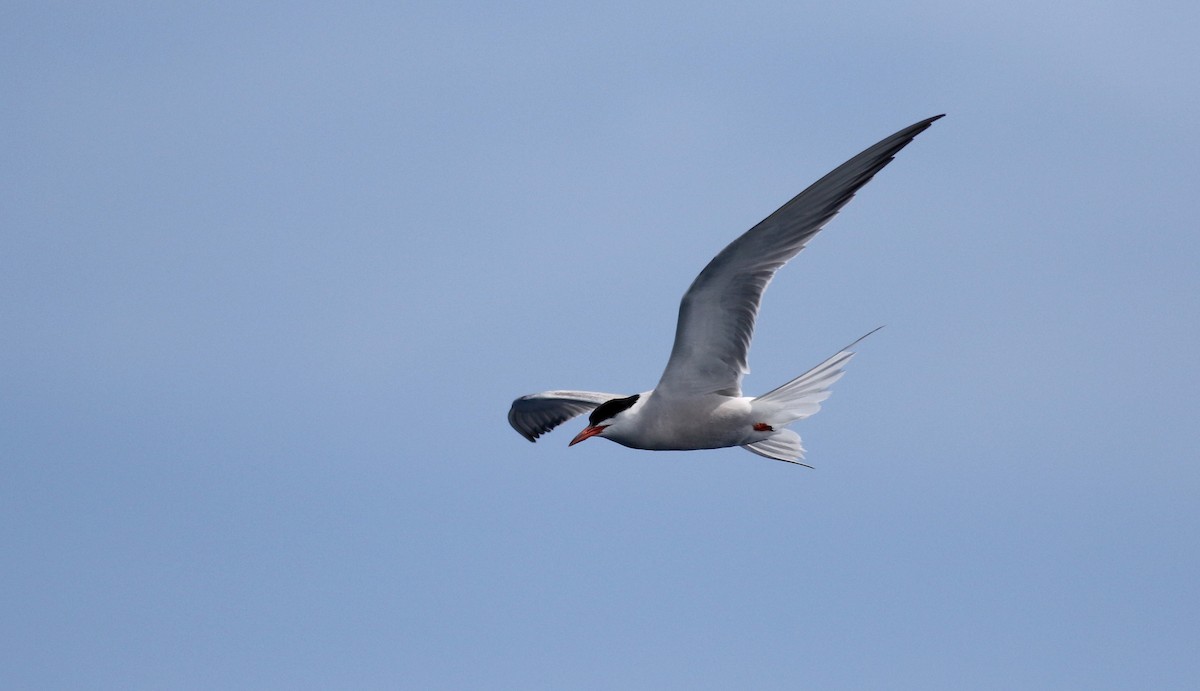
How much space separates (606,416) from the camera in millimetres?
10328

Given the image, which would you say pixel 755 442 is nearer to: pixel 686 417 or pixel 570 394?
pixel 686 417

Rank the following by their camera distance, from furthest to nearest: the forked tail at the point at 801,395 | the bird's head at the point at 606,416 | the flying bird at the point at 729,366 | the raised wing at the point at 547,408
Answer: the raised wing at the point at 547,408 → the bird's head at the point at 606,416 → the forked tail at the point at 801,395 → the flying bird at the point at 729,366

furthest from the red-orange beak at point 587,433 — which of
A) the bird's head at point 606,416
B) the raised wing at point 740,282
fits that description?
the raised wing at point 740,282

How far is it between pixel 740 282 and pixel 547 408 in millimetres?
4063

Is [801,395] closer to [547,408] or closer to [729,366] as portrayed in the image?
[729,366]

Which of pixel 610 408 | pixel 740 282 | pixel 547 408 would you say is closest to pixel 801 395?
pixel 740 282

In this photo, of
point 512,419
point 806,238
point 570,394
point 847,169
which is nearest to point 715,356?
point 806,238

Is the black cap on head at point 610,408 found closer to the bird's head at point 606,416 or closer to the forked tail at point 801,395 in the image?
the bird's head at point 606,416

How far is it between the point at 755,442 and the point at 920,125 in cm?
337

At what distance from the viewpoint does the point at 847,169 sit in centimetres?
873

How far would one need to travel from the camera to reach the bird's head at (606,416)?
1030 cm

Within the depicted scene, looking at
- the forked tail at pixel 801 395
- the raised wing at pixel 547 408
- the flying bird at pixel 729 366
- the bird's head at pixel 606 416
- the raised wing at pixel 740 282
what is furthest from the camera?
the raised wing at pixel 547 408

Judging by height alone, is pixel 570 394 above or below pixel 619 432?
above

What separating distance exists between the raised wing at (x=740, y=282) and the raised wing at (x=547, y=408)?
91.6 inches
